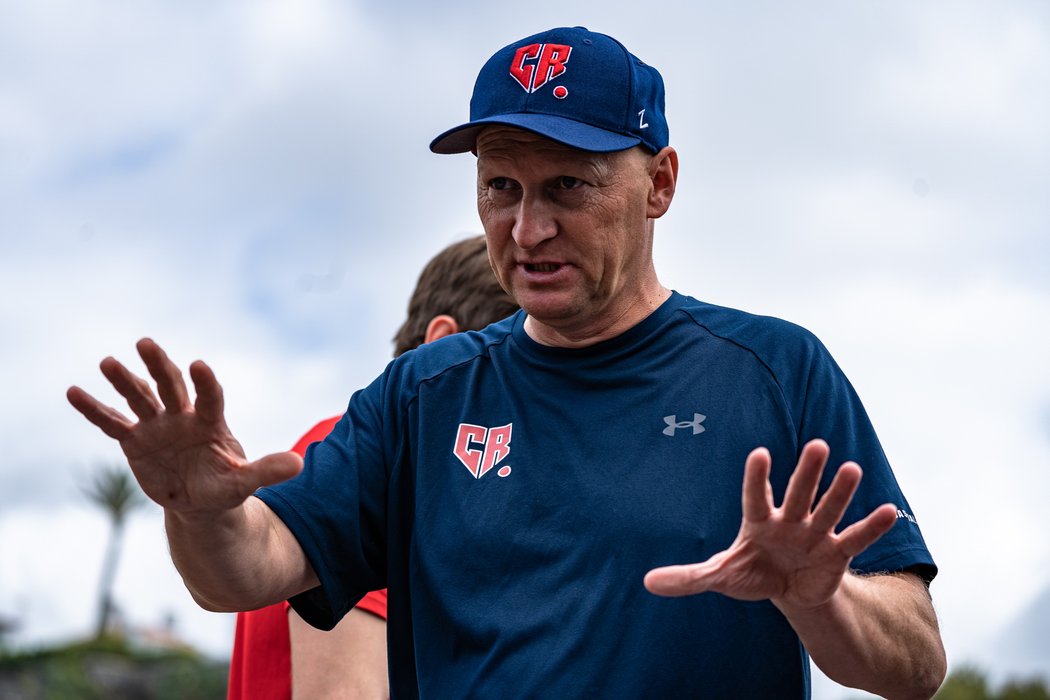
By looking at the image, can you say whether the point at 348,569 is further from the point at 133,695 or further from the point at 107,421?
the point at 133,695

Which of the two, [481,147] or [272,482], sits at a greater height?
[481,147]

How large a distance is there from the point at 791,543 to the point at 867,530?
0.43ft

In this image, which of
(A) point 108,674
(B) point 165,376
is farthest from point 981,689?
(B) point 165,376

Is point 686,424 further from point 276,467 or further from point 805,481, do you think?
point 276,467

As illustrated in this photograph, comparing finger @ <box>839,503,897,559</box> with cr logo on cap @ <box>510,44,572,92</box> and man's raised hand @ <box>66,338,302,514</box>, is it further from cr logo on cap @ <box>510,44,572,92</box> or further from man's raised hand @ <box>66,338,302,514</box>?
cr logo on cap @ <box>510,44,572,92</box>

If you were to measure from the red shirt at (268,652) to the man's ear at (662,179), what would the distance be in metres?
1.18

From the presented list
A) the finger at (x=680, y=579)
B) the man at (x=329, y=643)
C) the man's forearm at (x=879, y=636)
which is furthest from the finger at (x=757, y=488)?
the man at (x=329, y=643)

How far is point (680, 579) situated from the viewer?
2.29 meters

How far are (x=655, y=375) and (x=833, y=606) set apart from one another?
2.43 feet

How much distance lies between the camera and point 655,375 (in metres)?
2.99

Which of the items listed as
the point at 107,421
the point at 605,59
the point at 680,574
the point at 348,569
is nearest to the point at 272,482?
the point at 107,421

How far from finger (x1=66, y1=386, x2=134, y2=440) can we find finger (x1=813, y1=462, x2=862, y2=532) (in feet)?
4.20

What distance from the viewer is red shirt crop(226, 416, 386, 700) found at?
145 inches

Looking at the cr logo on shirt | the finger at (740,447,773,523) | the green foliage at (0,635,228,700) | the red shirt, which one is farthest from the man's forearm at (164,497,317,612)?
the green foliage at (0,635,228,700)
